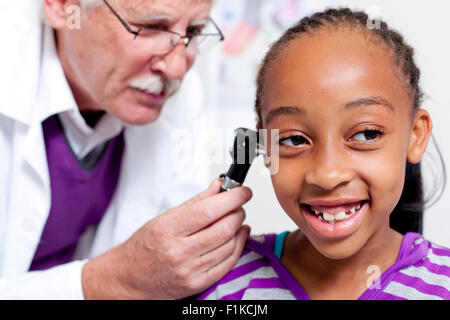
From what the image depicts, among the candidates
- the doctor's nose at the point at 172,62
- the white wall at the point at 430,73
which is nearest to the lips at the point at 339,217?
the white wall at the point at 430,73

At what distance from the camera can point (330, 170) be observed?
72 centimetres

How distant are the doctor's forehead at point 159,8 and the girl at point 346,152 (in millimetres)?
236

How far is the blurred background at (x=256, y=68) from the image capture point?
3.74 ft

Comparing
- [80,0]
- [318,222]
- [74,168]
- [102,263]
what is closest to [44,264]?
[74,168]

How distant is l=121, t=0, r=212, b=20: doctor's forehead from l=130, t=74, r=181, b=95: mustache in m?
0.13

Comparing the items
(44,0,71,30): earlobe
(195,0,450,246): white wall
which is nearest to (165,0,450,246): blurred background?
(195,0,450,246): white wall

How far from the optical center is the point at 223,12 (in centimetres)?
196

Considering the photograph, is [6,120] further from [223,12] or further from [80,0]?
[223,12]

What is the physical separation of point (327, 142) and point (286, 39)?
20 centimetres

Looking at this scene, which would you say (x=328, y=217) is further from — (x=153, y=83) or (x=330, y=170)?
(x=153, y=83)

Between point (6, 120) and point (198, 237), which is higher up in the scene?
point (6, 120)

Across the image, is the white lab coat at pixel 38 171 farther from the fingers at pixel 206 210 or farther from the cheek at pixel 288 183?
the cheek at pixel 288 183

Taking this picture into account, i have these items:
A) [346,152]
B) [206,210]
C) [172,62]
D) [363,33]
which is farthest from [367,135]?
[172,62]

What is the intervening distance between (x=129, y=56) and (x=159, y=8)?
0.38 feet
